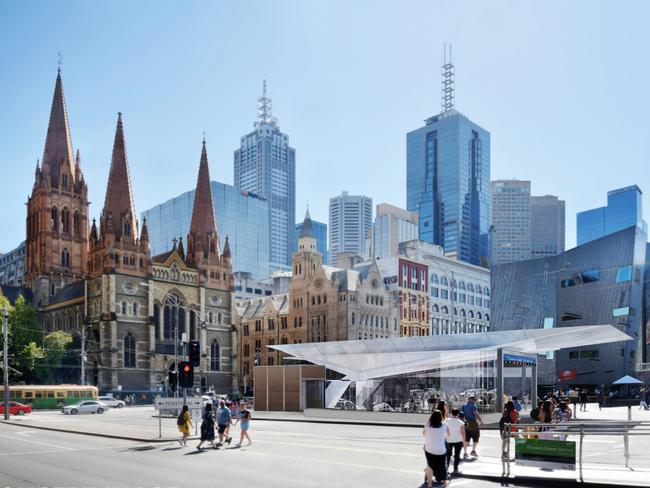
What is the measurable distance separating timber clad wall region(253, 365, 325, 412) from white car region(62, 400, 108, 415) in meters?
16.6

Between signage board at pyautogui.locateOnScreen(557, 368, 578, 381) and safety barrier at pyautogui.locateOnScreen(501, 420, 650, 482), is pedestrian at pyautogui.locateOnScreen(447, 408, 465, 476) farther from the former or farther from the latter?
signage board at pyautogui.locateOnScreen(557, 368, 578, 381)

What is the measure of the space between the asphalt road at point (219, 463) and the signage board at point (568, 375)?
65.9 metres

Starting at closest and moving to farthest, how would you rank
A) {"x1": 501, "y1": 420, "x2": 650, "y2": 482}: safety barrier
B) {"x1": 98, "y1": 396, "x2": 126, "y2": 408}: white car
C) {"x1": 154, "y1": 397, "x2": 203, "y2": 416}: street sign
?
{"x1": 501, "y1": 420, "x2": 650, "y2": 482}: safety barrier
{"x1": 154, "y1": 397, "x2": 203, "y2": 416}: street sign
{"x1": 98, "y1": 396, "x2": 126, "y2": 408}: white car

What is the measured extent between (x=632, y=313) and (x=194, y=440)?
71520 millimetres

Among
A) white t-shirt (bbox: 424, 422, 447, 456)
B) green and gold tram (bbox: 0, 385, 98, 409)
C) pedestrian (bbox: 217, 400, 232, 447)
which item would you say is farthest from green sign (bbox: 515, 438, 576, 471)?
green and gold tram (bbox: 0, 385, 98, 409)

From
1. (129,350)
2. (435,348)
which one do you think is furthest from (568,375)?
(129,350)

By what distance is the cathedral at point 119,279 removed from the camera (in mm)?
88438

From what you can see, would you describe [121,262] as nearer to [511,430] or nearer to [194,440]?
[194,440]

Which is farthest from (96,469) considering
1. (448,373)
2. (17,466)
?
(448,373)

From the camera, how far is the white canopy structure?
3541 centimetres

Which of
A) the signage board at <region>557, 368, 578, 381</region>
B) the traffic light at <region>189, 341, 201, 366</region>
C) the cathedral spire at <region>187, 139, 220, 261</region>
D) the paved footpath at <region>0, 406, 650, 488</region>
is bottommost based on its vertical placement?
the signage board at <region>557, 368, 578, 381</region>

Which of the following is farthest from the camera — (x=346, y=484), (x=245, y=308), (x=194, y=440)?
(x=245, y=308)

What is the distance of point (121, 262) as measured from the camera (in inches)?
3556

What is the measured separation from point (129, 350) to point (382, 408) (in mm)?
54826
